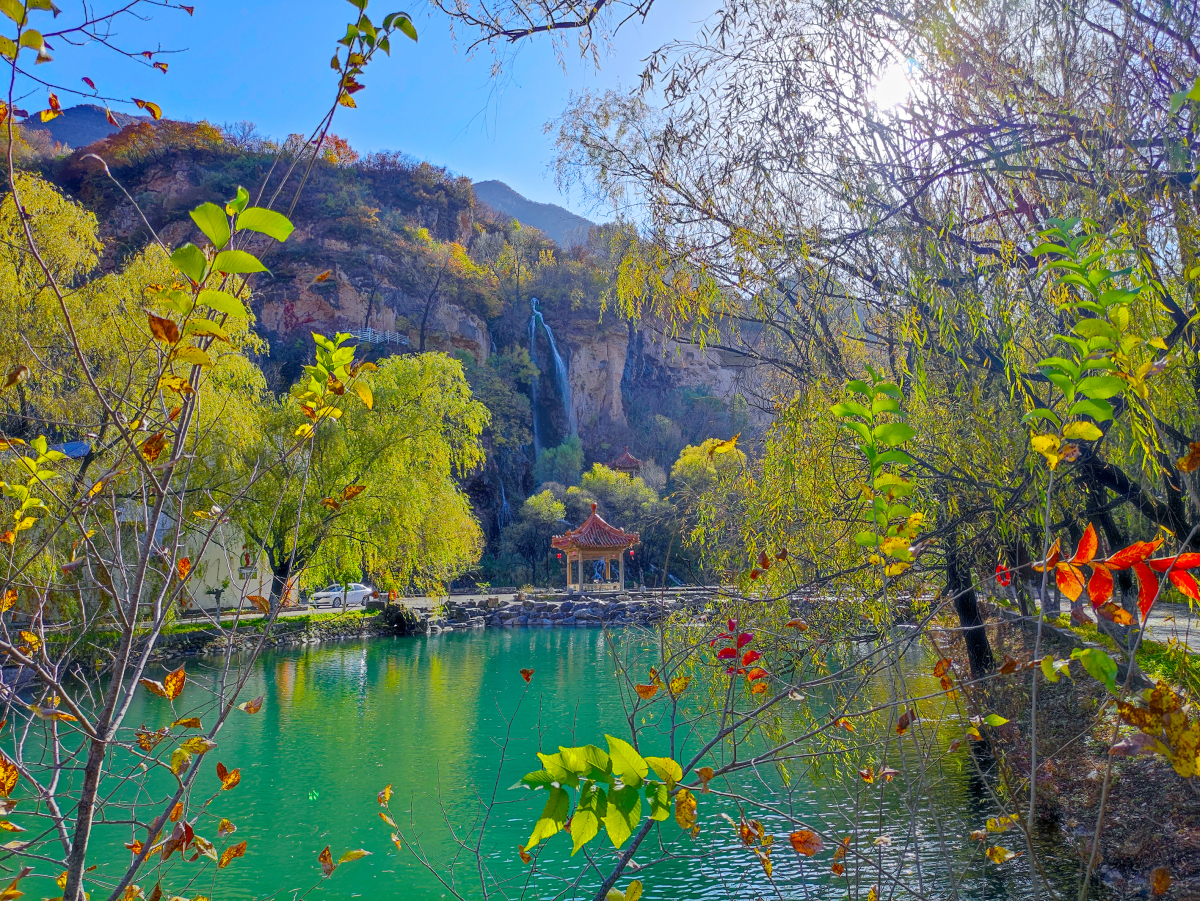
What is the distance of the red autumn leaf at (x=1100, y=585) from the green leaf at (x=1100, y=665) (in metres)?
0.08

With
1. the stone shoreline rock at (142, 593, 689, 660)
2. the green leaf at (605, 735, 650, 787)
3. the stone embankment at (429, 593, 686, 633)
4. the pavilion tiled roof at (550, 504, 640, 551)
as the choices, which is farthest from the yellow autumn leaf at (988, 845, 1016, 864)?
the pavilion tiled roof at (550, 504, 640, 551)

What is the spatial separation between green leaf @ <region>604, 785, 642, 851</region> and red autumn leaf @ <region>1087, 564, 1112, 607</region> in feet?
2.19

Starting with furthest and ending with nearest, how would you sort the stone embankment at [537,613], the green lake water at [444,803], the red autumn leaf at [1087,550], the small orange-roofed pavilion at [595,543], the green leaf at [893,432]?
the small orange-roofed pavilion at [595,543], the stone embankment at [537,613], the green lake water at [444,803], the green leaf at [893,432], the red autumn leaf at [1087,550]

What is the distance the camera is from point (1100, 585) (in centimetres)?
102

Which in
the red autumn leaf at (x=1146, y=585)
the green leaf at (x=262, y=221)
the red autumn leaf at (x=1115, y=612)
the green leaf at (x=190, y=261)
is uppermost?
the green leaf at (x=262, y=221)

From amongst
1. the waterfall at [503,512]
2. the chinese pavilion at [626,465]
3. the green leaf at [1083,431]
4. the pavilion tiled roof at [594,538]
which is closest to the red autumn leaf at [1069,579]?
the green leaf at [1083,431]

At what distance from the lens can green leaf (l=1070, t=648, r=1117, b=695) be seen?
2.96 ft

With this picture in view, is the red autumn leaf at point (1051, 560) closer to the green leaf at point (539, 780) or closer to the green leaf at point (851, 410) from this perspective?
the green leaf at point (851, 410)

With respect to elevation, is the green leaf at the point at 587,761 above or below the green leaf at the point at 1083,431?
below

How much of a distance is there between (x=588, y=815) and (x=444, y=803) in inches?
203

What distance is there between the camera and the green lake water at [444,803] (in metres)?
4.08

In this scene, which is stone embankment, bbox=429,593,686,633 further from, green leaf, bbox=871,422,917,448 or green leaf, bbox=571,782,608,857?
green leaf, bbox=571,782,608,857

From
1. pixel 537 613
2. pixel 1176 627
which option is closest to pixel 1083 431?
pixel 1176 627

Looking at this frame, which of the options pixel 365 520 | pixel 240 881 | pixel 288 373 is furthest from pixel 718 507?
pixel 288 373
